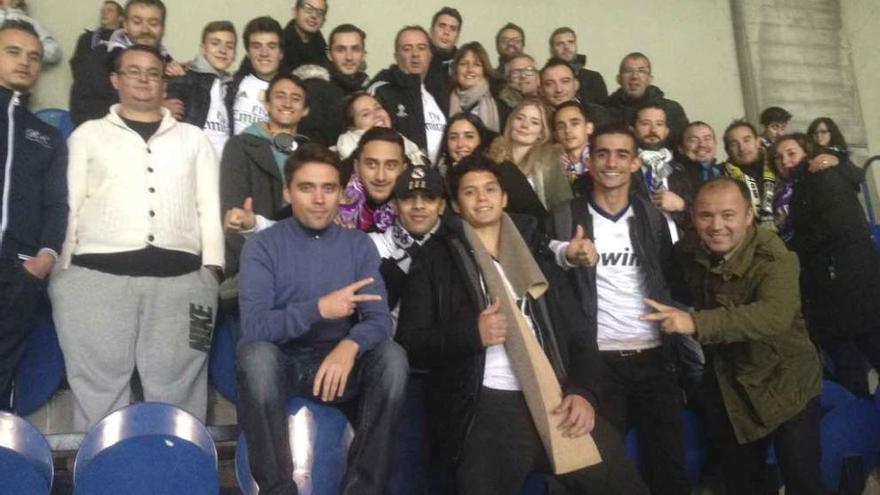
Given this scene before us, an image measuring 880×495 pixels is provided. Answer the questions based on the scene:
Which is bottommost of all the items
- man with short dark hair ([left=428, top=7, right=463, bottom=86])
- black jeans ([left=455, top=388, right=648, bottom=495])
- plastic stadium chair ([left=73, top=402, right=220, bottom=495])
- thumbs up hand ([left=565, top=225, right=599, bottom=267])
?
black jeans ([left=455, top=388, right=648, bottom=495])

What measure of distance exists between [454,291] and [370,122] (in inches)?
56.4

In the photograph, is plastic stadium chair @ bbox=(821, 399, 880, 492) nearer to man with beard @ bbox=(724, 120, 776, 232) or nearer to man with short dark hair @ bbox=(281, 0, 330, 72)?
man with beard @ bbox=(724, 120, 776, 232)

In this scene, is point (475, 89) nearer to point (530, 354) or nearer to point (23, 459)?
point (530, 354)

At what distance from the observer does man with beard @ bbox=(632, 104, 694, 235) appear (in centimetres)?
414

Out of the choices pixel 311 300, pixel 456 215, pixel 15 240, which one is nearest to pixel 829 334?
pixel 456 215

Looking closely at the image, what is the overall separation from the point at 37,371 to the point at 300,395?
1.10 meters

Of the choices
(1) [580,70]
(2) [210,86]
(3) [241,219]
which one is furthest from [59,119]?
(1) [580,70]

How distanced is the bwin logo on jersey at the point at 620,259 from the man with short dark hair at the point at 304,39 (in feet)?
7.48

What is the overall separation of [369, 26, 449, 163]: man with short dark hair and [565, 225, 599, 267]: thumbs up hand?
4.90 feet

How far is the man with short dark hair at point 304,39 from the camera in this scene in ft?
16.4

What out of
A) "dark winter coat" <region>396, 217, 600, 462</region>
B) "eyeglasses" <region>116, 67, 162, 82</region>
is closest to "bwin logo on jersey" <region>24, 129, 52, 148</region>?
"eyeglasses" <region>116, 67, 162, 82</region>

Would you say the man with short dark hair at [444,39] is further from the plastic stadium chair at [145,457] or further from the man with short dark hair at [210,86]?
the plastic stadium chair at [145,457]

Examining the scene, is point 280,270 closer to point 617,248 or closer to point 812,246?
point 617,248

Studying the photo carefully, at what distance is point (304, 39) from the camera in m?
5.04
